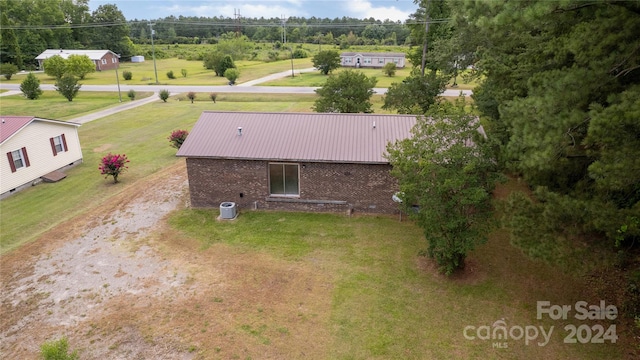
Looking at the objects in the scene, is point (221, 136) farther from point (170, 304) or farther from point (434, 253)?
point (434, 253)

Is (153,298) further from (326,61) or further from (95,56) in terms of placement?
(95,56)

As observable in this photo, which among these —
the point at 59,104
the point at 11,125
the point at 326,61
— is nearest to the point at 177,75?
the point at 326,61

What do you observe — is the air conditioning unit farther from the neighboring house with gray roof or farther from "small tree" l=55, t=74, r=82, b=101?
the neighboring house with gray roof

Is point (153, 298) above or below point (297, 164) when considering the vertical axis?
below

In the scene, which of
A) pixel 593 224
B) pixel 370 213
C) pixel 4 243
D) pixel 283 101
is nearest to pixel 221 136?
pixel 370 213

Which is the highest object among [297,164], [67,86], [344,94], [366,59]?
[344,94]

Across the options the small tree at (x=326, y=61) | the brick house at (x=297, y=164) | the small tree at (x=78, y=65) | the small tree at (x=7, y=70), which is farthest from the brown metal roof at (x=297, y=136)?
the small tree at (x=7, y=70)

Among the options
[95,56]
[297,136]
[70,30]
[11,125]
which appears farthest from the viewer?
[70,30]
